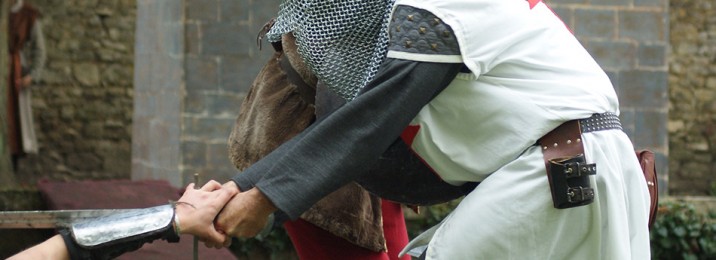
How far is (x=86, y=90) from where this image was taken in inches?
548


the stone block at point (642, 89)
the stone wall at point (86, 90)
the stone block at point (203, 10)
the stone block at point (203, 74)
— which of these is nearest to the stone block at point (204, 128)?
the stone block at point (203, 74)

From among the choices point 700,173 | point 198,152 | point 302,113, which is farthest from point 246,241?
point 700,173

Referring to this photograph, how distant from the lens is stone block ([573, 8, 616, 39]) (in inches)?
316

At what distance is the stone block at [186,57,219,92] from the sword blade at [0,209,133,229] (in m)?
4.69

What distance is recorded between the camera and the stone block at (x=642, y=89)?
8148 millimetres

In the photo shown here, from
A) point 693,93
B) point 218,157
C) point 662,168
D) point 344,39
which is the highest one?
point 344,39

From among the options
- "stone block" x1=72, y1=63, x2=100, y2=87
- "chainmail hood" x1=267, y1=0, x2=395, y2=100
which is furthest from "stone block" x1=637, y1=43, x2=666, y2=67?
"stone block" x1=72, y1=63, x2=100, y2=87

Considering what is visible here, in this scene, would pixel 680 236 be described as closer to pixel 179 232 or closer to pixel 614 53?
pixel 614 53

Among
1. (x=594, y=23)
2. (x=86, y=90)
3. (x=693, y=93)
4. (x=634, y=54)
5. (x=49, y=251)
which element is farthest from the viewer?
(x=693, y=93)

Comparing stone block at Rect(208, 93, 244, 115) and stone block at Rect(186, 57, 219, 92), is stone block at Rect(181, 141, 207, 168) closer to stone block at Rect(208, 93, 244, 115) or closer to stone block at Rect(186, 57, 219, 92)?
stone block at Rect(208, 93, 244, 115)

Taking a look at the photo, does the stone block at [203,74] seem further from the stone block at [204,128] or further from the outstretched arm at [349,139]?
the outstretched arm at [349,139]

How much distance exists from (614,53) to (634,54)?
0.41 ft

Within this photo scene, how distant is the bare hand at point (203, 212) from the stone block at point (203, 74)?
4789 millimetres

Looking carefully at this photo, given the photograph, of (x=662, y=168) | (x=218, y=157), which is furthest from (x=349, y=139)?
(x=662, y=168)
